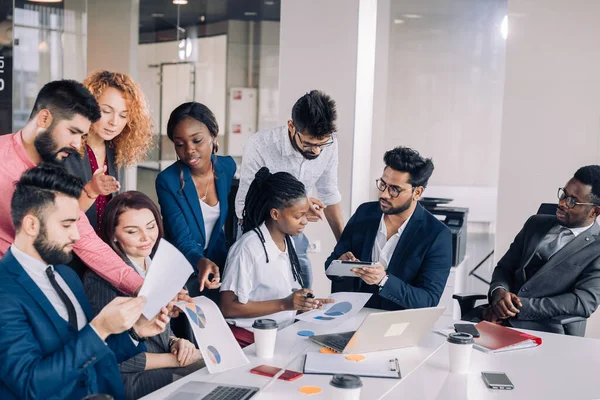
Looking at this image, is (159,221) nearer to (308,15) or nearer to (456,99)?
(308,15)

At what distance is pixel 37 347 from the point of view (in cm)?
190

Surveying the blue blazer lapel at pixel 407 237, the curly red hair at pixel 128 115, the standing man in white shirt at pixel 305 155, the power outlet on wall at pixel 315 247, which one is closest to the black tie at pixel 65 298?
the curly red hair at pixel 128 115

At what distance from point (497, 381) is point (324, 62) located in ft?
10.8

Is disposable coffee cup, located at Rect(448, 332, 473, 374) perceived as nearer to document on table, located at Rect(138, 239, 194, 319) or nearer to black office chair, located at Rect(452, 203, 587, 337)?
document on table, located at Rect(138, 239, 194, 319)

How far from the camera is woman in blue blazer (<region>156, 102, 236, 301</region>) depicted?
3.17 m

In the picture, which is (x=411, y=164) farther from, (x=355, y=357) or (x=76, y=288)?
(x=76, y=288)

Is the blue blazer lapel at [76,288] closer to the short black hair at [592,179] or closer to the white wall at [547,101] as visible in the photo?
the short black hair at [592,179]

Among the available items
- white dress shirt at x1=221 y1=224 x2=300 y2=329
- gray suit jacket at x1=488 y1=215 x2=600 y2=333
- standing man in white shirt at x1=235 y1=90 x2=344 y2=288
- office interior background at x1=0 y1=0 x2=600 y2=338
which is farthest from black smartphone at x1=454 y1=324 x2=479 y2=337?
office interior background at x1=0 y1=0 x2=600 y2=338

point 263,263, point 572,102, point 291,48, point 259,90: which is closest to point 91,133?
point 263,263

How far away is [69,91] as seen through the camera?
252 cm

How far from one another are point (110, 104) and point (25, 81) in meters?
3.29

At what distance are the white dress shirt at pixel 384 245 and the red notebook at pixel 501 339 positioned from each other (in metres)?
0.63

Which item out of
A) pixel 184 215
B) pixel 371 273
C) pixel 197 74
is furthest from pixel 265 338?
pixel 197 74

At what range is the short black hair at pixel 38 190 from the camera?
1978mm
